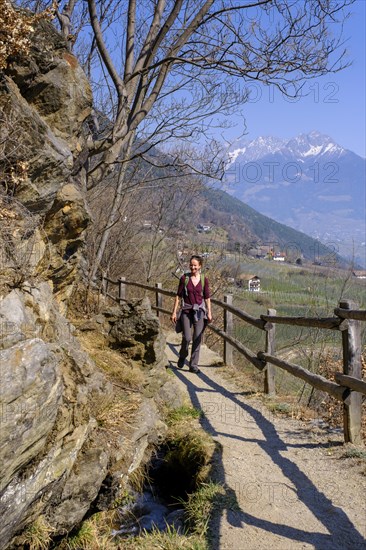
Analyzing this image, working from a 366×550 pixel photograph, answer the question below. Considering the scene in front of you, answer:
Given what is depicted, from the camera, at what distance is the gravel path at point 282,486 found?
147 inches

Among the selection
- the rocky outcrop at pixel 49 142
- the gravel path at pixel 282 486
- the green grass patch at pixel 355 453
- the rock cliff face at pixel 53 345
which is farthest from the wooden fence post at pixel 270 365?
the rocky outcrop at pixel 49 142

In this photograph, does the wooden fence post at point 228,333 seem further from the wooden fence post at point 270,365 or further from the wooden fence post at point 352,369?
the wooden fence post at point 352,369

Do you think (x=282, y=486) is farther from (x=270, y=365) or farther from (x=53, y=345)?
(x=270, y=365)

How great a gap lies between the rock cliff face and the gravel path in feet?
3.22

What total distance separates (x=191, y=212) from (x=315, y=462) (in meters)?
16.3

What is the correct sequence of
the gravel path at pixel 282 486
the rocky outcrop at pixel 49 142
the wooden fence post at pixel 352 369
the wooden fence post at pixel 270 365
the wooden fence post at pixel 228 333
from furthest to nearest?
the wooden fence post at pixel 228 333 → the wooden fence post at pixel 270 365 → the wooden fence post at pixel 352 369 → the rocky outcrop at pixel 49 142 → the gravel path at pixel 282 486

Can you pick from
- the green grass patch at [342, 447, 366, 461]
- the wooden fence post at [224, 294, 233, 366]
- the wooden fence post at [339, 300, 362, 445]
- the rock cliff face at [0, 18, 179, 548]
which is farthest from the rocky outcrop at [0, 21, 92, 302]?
the wooden fence post at [224, 294, 233, 366]

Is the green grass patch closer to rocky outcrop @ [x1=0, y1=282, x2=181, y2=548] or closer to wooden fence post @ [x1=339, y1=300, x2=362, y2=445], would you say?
wooden fence post @ [x1=339, y1=300, x2=362, y2=445]

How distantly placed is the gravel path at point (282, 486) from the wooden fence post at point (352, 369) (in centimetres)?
23

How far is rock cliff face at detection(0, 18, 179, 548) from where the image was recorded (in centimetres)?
340

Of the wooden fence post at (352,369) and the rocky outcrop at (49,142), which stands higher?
the rocky outcrop at (49,142)

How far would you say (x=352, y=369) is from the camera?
505 centimetres

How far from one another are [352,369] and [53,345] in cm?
303

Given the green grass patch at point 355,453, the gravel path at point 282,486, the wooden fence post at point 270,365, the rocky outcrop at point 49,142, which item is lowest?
the gravel path at point 282,486
